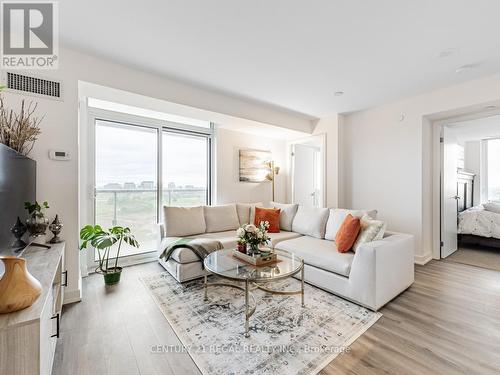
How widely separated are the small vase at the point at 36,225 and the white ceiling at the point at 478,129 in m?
5.54

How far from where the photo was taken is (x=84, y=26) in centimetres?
198

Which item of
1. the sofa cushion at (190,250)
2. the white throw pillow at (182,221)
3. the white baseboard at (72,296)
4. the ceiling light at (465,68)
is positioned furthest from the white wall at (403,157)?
the white baseboard at (72,296)

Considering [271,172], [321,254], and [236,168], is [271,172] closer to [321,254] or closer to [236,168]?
[236,168]

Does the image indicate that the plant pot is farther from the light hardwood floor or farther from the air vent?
the air vent

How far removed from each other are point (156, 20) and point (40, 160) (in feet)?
5.67

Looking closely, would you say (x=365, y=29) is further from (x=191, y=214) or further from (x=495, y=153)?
(x=495, y=153)

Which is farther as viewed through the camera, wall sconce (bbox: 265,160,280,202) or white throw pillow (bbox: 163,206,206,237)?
wall sconce (bbox: 265,160,280,202)

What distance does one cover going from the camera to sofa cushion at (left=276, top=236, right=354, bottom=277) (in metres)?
2.38

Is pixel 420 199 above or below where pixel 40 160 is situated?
below

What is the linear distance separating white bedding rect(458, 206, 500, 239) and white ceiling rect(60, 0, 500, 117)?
104 inches

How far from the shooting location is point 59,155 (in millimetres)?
2301

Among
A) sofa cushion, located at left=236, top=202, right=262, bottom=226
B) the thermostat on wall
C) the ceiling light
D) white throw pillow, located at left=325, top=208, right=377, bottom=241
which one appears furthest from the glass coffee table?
the ceiling light

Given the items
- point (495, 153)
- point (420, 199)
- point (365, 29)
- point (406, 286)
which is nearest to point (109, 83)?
point (365, 29)

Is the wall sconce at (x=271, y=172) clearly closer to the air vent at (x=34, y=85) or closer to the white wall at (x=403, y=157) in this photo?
the white wall at (x=403, y=157)
